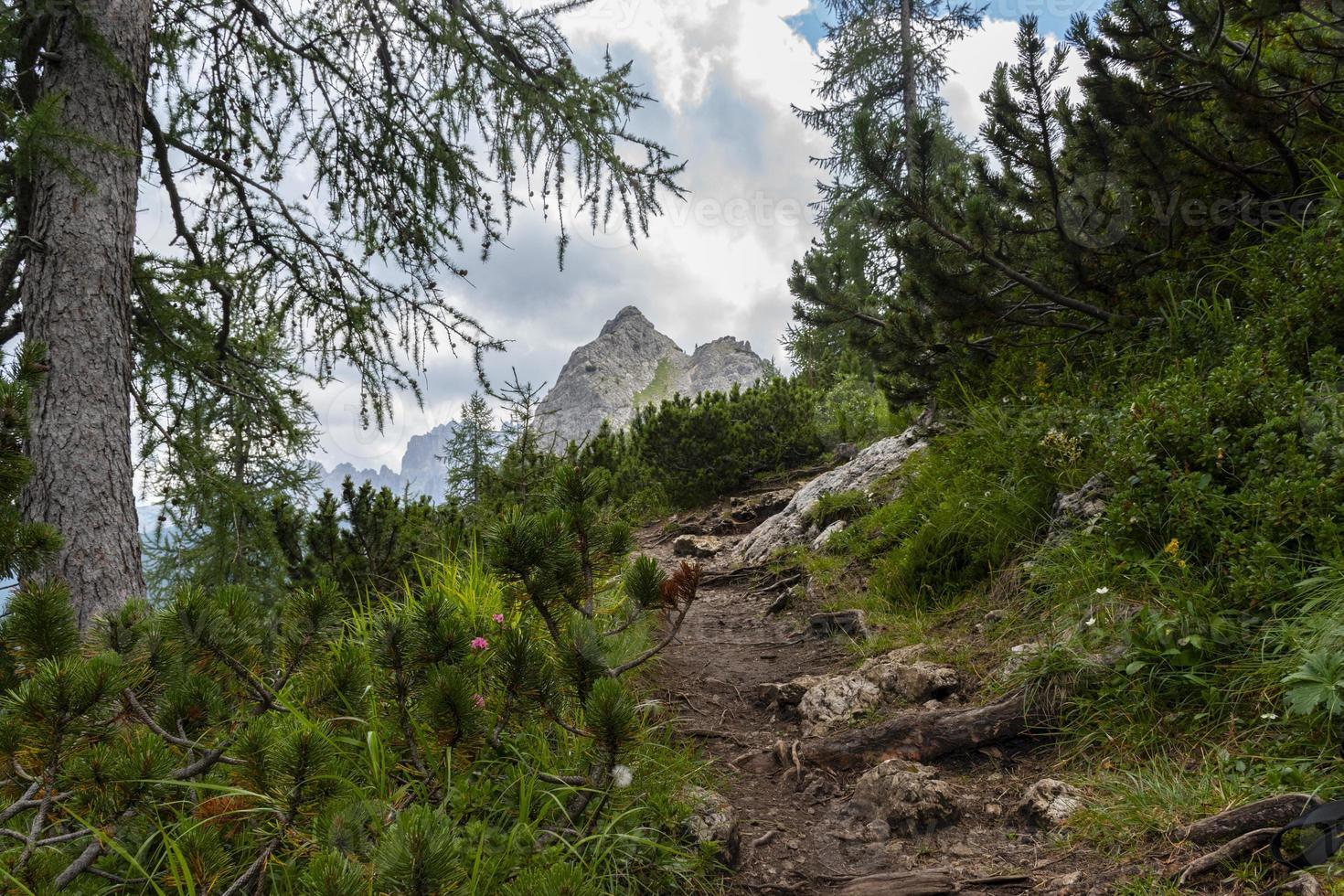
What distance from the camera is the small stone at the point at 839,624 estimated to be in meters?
4.20

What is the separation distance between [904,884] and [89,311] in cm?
467

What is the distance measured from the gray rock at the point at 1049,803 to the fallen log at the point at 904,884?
1.30 feet

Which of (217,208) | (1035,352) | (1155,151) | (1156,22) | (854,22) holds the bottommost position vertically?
(1035,352)

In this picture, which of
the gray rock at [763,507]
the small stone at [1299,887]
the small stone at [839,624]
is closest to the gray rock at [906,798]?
the small stone at [1299,887]

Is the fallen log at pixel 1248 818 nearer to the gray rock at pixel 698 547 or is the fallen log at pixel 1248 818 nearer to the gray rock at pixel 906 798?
the gray rock at pixel 906 798

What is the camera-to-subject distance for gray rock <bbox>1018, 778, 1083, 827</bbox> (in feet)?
7.35

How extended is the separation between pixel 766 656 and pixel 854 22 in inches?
825

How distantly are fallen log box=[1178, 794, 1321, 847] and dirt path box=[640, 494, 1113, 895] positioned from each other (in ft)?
1.10

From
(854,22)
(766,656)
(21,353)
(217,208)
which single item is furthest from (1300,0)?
(854,22)

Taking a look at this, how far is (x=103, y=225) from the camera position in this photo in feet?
12.3

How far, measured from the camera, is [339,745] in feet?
8.09

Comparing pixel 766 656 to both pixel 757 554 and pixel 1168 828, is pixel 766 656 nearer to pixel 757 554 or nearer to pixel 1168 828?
pixel 757 554

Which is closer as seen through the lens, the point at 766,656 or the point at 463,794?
the point at 463,794

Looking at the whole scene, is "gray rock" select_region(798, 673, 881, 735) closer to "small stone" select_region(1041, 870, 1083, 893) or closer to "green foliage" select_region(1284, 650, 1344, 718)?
"small stone" select_region(1041, 870, 1083, 893)
